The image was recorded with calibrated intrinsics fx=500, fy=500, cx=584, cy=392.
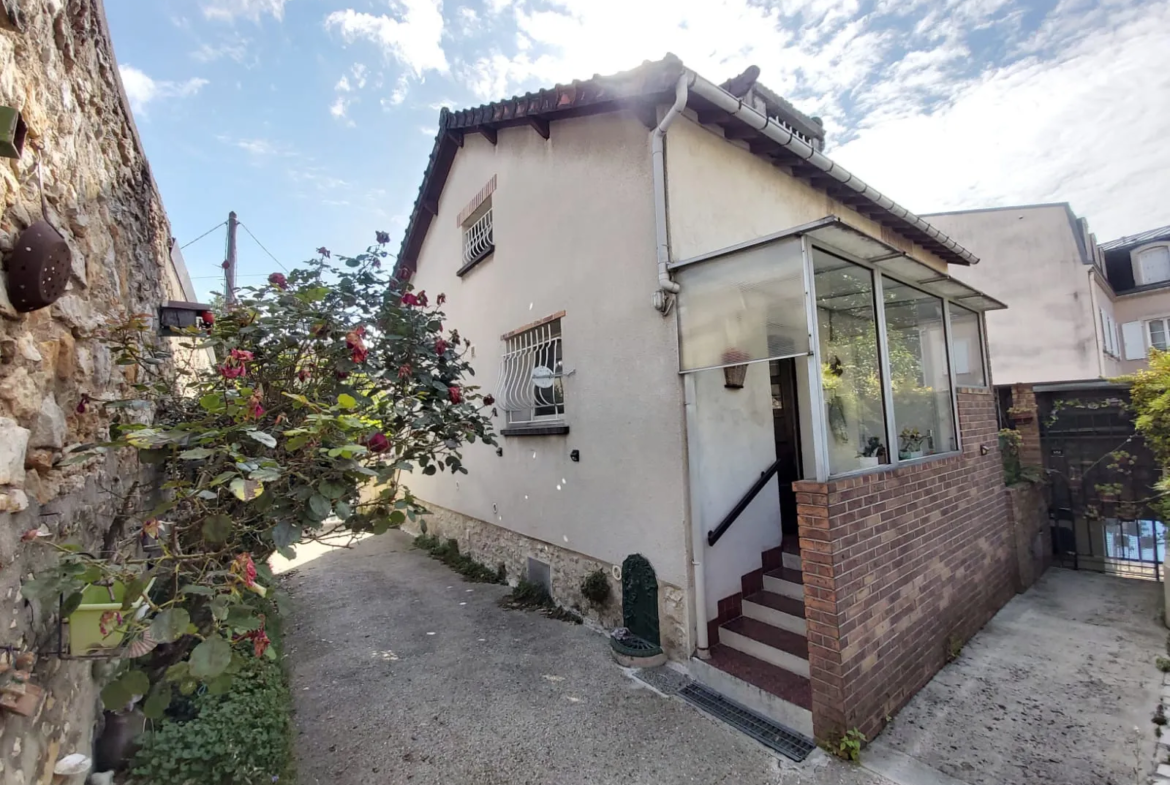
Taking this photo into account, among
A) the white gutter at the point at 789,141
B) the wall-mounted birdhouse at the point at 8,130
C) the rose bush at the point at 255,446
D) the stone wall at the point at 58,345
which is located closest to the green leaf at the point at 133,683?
the rose bush at the point at 255,446

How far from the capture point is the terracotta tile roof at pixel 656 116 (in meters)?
5.22

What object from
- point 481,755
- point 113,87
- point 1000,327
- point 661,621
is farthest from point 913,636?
point 1000,327

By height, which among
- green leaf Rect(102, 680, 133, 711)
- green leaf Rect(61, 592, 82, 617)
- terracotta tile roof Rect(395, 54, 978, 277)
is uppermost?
terracotta tile roof Rect(395, 54, 978, 277)

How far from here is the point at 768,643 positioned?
479cm

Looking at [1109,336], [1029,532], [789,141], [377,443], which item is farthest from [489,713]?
[1109,336]

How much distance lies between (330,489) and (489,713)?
3.03 metres

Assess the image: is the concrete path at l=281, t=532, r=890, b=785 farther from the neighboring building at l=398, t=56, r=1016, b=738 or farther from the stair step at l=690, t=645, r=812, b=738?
the neighboring building at l=398, t=56, r=1016, b=738

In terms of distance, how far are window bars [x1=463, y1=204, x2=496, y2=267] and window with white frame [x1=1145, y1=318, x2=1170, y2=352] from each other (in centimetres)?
2490

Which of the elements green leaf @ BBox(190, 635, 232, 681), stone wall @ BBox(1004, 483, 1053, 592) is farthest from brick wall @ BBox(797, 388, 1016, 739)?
green leaf @ BBox(190, 635, 232, 681)

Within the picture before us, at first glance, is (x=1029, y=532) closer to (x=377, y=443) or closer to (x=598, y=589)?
(x=598, y=589)

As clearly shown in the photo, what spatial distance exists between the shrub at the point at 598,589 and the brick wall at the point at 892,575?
8.56 ft

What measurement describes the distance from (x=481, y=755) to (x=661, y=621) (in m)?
2.18

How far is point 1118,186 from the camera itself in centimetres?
1190

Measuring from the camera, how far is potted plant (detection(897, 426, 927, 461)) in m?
5.11
